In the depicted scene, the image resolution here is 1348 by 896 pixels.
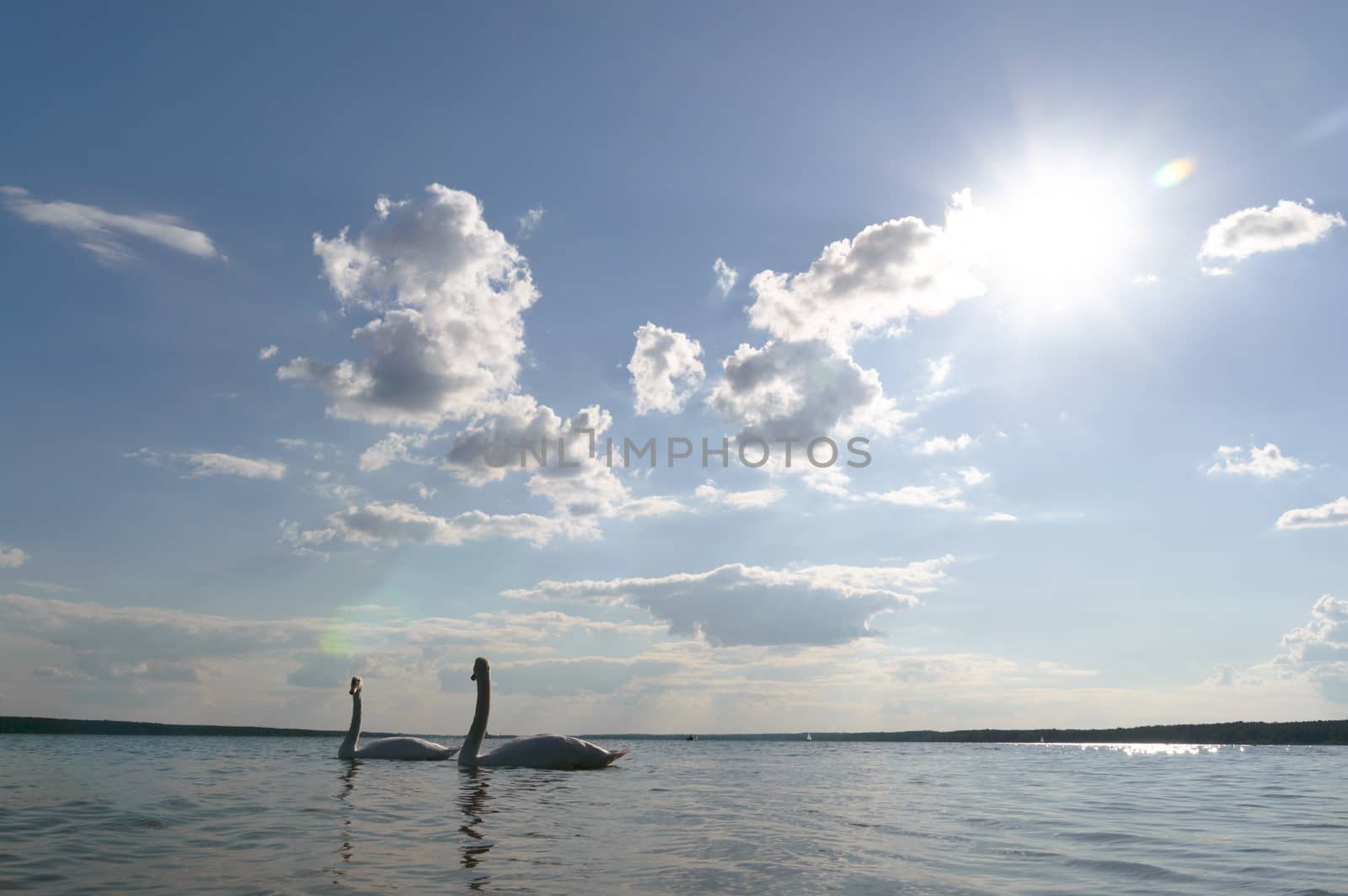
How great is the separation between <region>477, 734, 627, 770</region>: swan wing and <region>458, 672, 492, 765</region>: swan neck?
396 mm

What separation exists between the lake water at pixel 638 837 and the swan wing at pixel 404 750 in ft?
29.6

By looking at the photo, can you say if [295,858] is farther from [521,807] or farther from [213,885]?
[521,807]

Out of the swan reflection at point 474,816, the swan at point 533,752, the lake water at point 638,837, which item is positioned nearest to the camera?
the lake water at point 638,837

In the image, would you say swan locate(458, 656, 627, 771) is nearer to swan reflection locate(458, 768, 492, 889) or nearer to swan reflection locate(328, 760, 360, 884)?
swan reflection locate(458, 768, 492, 889)

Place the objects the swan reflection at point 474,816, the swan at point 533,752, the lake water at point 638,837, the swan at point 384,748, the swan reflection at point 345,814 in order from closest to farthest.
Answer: the lake water at point 638,837 < the swan reflection at point 345,814 < the swan reflection at point 474,816 < the swan at point 533,752 < the swan at point 384,748

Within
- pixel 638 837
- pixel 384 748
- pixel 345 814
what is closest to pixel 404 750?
pixel 384 748

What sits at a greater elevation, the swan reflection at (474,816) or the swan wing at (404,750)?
the swan reflection at (474,816)

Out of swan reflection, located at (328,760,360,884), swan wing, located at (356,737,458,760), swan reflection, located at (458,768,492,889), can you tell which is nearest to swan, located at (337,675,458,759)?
swan wing, located at (356,737,458,760)

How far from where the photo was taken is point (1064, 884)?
31.8ft

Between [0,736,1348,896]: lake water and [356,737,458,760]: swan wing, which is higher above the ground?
[0,736,1348,896]: lake water

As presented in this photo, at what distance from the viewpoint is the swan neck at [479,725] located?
2981cm

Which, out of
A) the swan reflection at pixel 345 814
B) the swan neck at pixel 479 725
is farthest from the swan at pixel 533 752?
the swan reflection at pixel 345 814

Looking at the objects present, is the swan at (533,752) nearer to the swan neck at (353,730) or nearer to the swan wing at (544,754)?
the swan wing at (544,754)

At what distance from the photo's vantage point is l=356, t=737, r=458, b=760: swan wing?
34438mm
